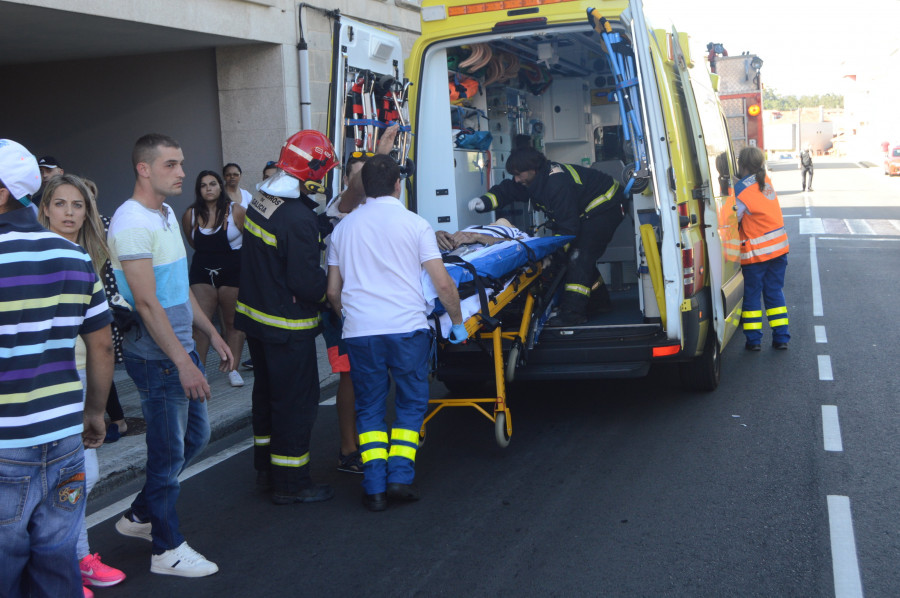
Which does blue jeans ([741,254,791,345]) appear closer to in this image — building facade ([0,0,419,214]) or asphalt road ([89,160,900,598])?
asphalt road ([89,160,900,598])

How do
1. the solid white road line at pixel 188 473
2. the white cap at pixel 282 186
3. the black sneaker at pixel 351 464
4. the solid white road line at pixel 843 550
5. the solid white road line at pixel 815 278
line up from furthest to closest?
1. the solid white road line at pixel 815 278
2. the black sneaker at pixel 351 464
3. the solid white road line at pixel 188 473
4. the white cap at pixel 282 186
5. the solid white road line at pixel 843 550

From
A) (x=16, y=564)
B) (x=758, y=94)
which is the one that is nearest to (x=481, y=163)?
(x=16, y=564)

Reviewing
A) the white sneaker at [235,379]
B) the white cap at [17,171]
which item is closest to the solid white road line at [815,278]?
the white sneaker at [235,379]

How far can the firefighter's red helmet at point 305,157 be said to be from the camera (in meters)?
4.73

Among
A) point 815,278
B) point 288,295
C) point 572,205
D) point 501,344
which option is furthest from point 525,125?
point 815,278

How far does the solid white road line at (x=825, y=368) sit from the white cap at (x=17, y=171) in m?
6.24

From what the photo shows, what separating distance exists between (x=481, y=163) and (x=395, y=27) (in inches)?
239

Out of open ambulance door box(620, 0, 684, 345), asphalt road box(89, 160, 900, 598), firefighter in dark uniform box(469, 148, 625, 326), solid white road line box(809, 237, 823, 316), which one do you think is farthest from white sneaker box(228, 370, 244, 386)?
solid white road line box(809, 237, 823, 316)

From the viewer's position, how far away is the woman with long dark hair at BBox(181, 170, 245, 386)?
24.8 feet

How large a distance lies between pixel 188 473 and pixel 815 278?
1044 centimetres

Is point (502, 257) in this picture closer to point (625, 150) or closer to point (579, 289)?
point (579, 289)

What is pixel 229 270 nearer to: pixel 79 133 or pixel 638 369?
pixel 638 369

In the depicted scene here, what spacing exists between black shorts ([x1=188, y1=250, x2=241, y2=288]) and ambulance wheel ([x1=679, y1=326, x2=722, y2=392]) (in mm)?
3658

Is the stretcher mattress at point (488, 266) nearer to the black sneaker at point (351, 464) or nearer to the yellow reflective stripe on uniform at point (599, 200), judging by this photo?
the yellow reflective stripe on uniform at point (599, 200)
